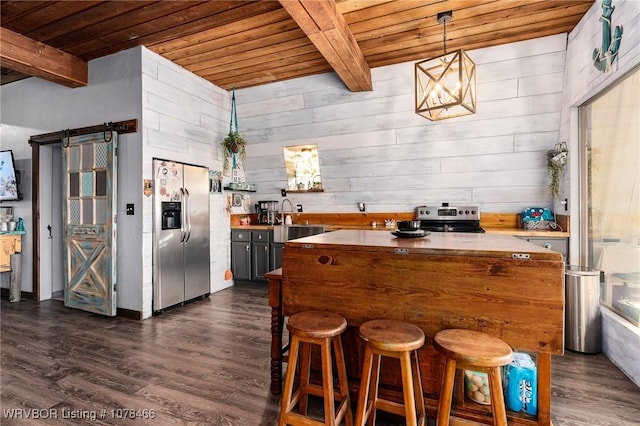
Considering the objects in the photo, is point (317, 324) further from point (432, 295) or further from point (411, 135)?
point (411, 135)

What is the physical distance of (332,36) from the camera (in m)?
2.99

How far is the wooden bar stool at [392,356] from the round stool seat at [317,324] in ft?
0.48

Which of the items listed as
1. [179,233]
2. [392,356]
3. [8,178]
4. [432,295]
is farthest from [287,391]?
[8,178]

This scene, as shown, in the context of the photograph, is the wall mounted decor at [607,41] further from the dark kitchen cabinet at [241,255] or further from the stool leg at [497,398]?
the dark kitchen cabinet at [241,255]

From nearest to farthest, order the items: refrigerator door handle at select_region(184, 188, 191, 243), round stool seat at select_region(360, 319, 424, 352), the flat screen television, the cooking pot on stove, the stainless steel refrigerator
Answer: round stool seat at select_region(360, 319, 424, 352)
the cooking pot on stove
the stainless steel refrigerator
refrigerator door handle at select_region(184, 188, 191, 243)
the flat screen television

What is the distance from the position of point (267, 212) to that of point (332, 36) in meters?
3.19

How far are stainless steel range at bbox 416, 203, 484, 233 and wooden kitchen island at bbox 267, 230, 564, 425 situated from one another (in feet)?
7.80

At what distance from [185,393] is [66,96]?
4295 mm

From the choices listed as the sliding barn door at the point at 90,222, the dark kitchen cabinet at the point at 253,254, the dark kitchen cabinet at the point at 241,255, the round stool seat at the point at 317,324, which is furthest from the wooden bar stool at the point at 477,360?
the dark kitchen cabinet at the point at 241,255

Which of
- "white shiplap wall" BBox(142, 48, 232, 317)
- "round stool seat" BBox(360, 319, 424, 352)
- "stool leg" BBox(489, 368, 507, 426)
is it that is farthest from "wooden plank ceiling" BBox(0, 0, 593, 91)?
"stool leg" BBox(489, 368, 507, 426)

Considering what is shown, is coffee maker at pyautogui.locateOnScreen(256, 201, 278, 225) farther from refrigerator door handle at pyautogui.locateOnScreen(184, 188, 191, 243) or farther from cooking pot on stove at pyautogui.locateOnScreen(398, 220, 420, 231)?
cooking pot on stove at pyautogui.locateOnScreen(398, 220, 420, 231)

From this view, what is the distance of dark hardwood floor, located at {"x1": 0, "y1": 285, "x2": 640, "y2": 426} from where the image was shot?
6.62 feet

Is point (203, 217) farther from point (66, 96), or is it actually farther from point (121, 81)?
point (66, 96)

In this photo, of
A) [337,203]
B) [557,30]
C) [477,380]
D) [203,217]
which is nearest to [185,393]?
[477,380]
